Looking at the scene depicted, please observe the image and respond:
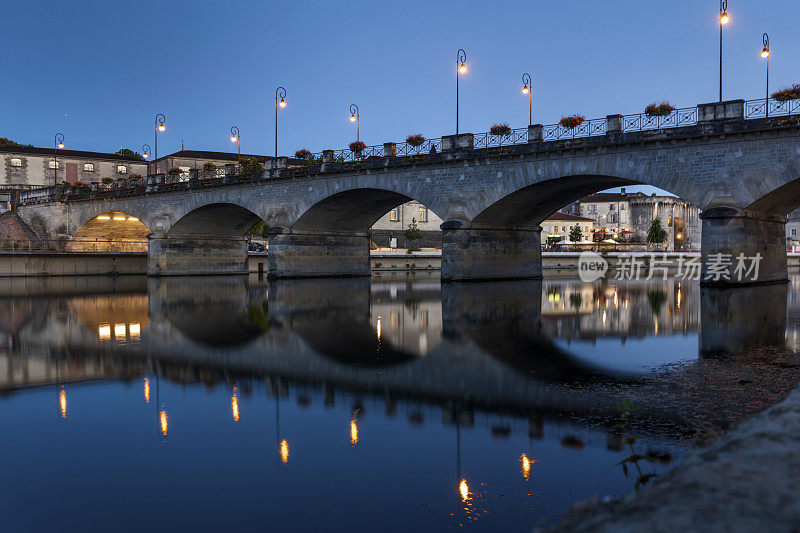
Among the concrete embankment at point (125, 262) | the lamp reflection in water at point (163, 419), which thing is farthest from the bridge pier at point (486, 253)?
the lamp reflection in water at point (163, 419)

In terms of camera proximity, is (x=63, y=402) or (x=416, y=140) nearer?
(x=63, y=402)

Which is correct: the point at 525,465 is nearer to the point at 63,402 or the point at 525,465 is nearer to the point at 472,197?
the point at 63,402

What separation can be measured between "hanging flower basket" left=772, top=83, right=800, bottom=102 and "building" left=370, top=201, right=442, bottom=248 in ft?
204

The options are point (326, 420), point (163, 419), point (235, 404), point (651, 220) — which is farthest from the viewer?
point (651, 220)

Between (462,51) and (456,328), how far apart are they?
23434 mm

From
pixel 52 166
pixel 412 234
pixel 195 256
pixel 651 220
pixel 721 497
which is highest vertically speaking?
pixel 52 166

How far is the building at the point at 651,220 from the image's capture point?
10812cm

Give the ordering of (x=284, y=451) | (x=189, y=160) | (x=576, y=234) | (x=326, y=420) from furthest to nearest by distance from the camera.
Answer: (x=576, y=234)
(x=189, y=160)
(x=326, y=420)
(x=284, y=451)

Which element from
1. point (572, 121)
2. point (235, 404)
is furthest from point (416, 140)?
point (235, 404)

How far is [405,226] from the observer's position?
294ft

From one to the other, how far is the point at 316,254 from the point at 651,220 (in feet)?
260

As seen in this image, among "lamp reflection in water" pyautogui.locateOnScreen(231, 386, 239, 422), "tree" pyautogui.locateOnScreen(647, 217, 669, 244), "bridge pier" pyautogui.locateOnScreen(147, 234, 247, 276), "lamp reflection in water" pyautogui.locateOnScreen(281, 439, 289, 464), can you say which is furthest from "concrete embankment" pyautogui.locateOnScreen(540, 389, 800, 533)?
"tree" pyautogui.locateOnScreen(647, 217, 669, 244)

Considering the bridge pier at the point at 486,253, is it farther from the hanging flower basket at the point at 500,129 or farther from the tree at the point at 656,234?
the tree at the point at 656,234

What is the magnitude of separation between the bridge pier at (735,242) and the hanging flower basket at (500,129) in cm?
973
